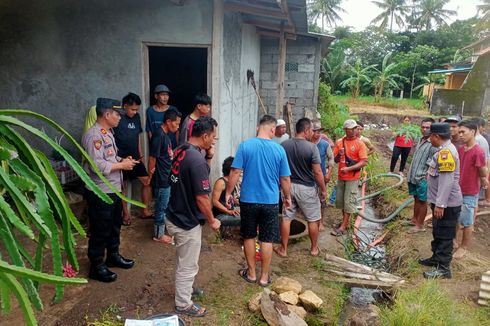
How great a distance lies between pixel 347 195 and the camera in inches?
238

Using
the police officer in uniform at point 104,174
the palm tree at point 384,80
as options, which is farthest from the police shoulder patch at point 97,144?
the palm tree at point 384,80

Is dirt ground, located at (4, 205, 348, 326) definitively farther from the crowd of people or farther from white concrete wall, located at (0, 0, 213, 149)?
white concrete wall, located at (0, 0, 213, 149)

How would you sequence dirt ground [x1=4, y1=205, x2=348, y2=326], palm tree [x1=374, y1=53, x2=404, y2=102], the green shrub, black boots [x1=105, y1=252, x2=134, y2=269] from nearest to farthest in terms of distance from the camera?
dirt ground [x1=4, y1=205, x2=348, y2=326]
black boots [x1=105, y1=252, x2=134, y2=269]
the green shrub
palm tree [x1=374, y1=53, x2=404, y2=102]

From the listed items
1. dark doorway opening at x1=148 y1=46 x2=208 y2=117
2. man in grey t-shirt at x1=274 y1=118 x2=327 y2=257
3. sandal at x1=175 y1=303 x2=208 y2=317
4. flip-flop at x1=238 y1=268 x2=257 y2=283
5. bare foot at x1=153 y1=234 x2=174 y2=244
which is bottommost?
flip-flop at x1=238 y1=268 x2=257 y2=283

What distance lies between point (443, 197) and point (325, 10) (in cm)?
4308

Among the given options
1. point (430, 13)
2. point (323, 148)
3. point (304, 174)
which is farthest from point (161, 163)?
point (430, 13)

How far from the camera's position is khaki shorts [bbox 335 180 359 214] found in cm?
599

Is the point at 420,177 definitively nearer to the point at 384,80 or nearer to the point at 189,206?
the point at 189,206

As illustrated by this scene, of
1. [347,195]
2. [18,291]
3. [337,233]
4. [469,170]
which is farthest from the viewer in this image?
[337,233]

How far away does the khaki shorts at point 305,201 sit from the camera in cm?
500

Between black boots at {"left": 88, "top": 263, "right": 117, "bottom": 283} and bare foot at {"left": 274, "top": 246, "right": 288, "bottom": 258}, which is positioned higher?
black boots at {"left": 88, "top": 263, "right": 117, "bottom": 283}

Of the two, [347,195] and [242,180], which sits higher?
[242,180]

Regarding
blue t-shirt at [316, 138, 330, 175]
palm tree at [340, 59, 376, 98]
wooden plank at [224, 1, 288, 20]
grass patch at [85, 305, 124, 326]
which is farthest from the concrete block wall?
palm tree at [340, 59, 376, 98]

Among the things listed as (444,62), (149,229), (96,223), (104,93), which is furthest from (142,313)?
(444,62)
